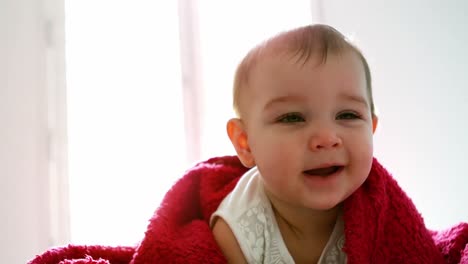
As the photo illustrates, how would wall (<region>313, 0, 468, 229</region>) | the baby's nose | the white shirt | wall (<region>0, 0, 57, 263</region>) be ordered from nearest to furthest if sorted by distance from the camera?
the baby's nose < the white shirt < wall (<region>0, 0, 57, 263</region>) < wall (<region>313, 0, 468, 229</region>)

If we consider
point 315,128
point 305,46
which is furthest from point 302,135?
point 305,46

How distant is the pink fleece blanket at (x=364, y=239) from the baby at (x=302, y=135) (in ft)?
0.16

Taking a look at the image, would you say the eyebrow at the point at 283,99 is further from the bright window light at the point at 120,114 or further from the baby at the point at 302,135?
the bright window light at the point at 120,114

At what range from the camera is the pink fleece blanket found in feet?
1.80

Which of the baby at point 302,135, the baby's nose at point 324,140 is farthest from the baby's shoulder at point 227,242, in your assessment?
the baby's nose at point 324,140

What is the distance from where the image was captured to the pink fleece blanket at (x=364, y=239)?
549 mm

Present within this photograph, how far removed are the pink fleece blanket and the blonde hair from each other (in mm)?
144

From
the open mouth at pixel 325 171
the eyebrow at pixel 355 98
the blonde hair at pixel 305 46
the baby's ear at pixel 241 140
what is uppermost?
the blonde hair at pixel 305 46

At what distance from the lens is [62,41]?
3.53 feet

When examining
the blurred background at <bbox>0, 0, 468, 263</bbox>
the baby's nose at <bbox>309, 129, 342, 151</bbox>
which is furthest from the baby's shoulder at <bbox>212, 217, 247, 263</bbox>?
the blurred background at <bbox>0, 0, 468, 263</bbox>

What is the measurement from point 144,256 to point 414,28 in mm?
1017

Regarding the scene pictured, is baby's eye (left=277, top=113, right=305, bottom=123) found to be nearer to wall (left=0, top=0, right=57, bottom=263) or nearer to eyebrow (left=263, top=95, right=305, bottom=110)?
eyebrow (left=263, top=95, right=305, bottom=110)

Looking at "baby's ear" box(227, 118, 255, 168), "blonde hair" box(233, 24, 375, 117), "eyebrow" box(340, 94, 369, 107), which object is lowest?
"baby's ear" box(227, 118, 255, 168)

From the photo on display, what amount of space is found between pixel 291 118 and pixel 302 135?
0.04 metres
